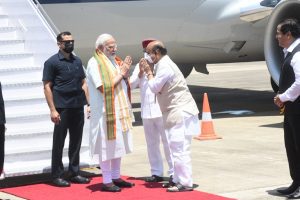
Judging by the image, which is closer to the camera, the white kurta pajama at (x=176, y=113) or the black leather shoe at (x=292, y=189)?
the black leather shoe at (x=292, y=189)

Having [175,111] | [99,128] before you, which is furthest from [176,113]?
[99,128]

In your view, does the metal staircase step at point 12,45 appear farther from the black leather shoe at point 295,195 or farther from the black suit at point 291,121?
the black leather shoe at point 295,195

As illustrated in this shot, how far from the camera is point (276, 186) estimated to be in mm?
6836

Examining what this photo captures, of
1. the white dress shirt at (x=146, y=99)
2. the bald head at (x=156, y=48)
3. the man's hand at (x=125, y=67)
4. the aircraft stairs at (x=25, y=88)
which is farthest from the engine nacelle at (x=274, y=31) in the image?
the man's hand at (x=125, y=67)

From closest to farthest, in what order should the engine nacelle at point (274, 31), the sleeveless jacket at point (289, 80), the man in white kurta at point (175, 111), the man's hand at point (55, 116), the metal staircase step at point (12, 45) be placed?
the sleeveless jacket at point (289, 80)
the man in white kurta at point (175, 111)
the man's hand at point (55, 116)
the metal staircase step at point (12, 45)
the engine nacelle at point (274, 31)

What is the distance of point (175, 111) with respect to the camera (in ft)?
22.5

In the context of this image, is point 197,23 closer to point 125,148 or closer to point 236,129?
point 236,129

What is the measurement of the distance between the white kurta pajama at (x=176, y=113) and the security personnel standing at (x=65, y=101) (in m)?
0.90

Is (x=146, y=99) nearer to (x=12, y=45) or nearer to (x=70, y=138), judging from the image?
(x=70, y=138)

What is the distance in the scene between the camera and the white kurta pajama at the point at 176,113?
6824 mm

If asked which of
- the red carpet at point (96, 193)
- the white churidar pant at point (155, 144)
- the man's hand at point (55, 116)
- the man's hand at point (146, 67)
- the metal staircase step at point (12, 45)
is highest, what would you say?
the metal staircase step at point (12, 45)

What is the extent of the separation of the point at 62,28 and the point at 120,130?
16.1ft

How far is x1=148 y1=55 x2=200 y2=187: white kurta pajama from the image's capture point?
6.82 m

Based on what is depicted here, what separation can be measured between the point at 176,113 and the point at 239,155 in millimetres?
2008
